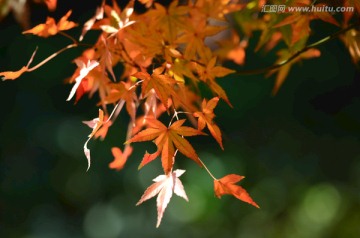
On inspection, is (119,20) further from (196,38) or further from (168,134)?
(168,134)

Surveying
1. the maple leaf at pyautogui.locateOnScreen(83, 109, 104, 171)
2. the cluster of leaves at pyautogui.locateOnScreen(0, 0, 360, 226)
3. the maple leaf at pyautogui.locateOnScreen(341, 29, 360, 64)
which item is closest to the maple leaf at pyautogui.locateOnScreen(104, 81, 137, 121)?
the cluster of leaves at pyautogui.locateOnScreen(0, 0, 360, 226)

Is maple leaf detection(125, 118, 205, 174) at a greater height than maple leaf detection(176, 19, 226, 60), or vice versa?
maple leaf detection(176, 19, 226, 60)

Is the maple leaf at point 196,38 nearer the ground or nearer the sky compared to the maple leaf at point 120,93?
nearer the sky

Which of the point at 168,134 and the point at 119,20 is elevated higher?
the point at 119,20

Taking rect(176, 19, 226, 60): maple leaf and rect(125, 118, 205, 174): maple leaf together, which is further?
rect(176, 19, 226, 60): maple leaf

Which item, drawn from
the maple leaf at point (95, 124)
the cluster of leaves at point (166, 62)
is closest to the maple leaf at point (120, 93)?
the cluster of leaves at point (166, 62)

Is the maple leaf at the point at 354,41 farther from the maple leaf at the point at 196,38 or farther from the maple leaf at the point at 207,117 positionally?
the maple leaf at the point at 207,117

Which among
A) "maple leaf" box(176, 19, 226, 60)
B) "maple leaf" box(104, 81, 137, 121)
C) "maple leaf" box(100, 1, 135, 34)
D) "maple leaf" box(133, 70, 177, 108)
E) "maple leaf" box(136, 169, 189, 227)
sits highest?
"maple leaf" box(100, 1, 135, 34)

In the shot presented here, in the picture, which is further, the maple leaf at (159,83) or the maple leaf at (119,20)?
the maple leaf at (119,20)

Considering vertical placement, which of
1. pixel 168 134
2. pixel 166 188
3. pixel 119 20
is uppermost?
pixel 119 20

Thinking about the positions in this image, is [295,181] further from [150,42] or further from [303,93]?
[150,42]

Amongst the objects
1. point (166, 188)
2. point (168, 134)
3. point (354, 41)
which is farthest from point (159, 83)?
point (354, 41)

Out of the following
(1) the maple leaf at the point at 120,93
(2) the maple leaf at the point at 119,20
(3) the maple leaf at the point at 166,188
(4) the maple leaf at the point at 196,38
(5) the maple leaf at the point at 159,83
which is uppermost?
(2) the maple leaf at the point at 119,20

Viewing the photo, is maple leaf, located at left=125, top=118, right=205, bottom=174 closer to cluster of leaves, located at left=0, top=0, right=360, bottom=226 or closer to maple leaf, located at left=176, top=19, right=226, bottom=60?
cluster of leaves, located at left=0, top=0, right=360, bottom=226
